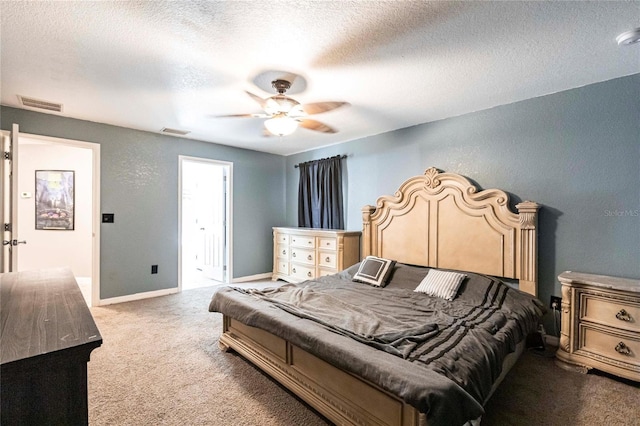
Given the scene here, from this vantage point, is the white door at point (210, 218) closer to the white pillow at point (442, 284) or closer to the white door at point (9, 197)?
the white door at point (9, 197)

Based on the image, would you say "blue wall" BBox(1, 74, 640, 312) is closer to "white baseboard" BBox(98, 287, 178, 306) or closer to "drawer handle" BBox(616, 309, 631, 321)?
"white baseboard" BBox(98, 287, 178, 306)

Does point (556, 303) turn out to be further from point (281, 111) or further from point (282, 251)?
point (282, 251)

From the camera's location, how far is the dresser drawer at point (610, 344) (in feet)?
7.18

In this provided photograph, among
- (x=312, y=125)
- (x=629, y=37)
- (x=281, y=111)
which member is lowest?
(x=281, y=111)

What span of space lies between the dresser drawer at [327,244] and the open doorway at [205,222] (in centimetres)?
168

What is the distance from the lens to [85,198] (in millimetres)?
5301

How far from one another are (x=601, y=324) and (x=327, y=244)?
9.76ft

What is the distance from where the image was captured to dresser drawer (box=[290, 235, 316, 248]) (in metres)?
4.69

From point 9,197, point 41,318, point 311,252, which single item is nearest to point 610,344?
point 311,252

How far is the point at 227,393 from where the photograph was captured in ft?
6.78

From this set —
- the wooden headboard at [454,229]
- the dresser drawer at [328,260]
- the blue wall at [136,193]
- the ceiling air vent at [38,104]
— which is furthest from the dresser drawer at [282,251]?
the ceiling air vent at [38,104]

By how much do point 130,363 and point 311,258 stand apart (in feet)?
8.84

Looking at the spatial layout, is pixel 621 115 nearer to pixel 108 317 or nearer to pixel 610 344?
pixel 610 344

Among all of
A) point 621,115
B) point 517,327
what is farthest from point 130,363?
point 621,115
